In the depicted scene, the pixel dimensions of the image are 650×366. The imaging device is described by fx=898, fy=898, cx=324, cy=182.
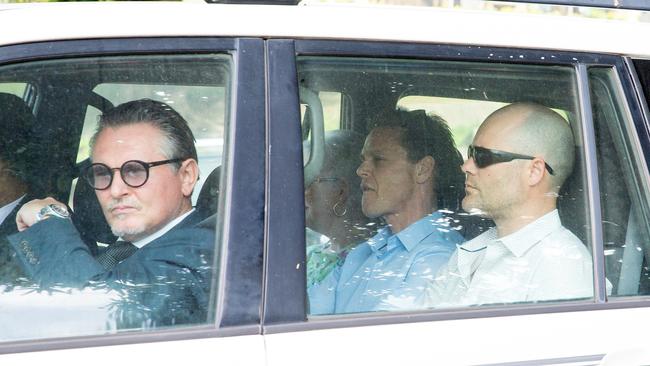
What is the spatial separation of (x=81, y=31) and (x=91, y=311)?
62 cm

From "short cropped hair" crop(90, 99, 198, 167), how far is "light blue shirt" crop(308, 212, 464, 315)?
1.49 ft

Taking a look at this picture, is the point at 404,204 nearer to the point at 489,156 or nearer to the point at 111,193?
the point at 489,156

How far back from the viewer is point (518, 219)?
7.66 ft

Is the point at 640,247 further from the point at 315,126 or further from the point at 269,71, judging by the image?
the point at 269,71

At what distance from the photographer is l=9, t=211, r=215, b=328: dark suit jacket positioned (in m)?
1.98

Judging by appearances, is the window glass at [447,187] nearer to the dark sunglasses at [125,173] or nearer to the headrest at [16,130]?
the dark sunglasses at [125,173]

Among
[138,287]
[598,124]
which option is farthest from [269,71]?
[598,124]

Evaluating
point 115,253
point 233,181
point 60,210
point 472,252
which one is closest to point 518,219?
point 472,252

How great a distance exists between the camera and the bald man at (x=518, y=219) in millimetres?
2244

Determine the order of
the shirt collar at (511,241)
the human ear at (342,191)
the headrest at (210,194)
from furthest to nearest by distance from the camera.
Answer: the shirt collar at (511,241) < the human ear at (342,191) < the headrest at (210,194)

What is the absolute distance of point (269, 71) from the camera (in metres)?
2.07

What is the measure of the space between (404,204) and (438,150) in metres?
0.17

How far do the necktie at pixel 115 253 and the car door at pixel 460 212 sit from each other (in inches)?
13.4

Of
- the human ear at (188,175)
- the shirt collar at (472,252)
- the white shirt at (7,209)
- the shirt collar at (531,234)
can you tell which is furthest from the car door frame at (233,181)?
the shirt collar at (531,234)
